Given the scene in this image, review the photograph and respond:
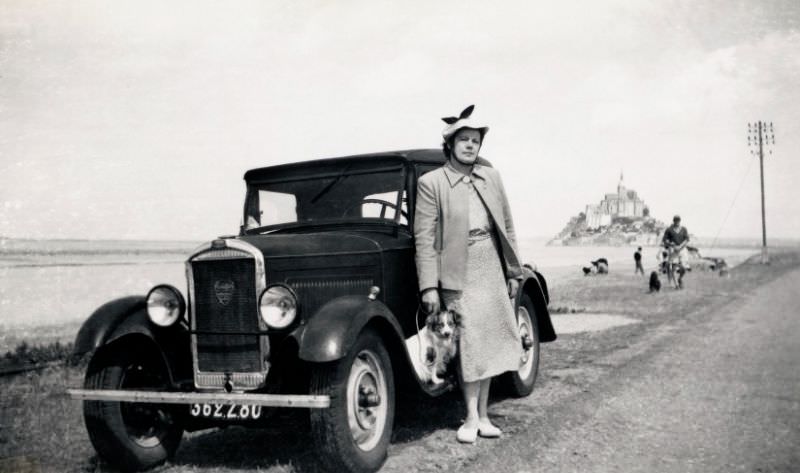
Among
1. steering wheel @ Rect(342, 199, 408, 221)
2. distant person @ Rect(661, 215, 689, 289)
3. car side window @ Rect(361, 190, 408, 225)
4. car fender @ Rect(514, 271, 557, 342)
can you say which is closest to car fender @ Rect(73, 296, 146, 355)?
steering wheel @ Rect(342, 199, 408, 221)

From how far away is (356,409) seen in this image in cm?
360

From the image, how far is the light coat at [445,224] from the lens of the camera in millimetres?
4016

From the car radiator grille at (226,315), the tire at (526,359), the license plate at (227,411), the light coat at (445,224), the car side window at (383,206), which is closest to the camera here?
the license plate at (227,411)

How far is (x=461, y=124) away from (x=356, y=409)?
1.86 meters

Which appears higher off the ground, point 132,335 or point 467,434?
point 132,335

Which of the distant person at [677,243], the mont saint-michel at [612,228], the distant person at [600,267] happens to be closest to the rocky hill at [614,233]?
the mont saint-michel at [612,228]

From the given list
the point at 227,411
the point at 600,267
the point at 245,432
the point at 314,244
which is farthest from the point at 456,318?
the point at 600,267

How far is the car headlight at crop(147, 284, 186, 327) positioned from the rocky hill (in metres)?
67.5

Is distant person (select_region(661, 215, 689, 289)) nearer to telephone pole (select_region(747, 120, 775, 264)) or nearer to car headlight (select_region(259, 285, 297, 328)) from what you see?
telephone pole (select_region(747, 120, 775, 264))

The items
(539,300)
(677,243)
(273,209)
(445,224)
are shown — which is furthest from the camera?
(677,243)

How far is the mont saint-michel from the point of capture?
228 ft

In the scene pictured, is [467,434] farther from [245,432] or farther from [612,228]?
[612,228]

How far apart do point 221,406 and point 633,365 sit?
4105 mm

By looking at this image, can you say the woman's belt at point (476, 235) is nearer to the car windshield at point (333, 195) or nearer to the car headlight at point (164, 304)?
the car windshield at point (333, 195)
